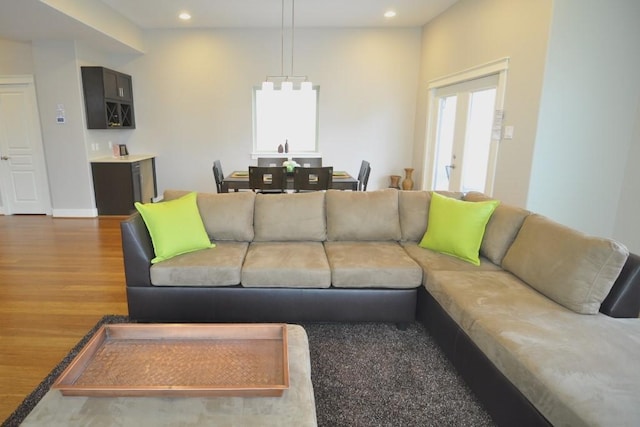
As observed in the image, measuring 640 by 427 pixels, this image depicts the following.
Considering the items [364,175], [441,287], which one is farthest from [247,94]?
[441,287]

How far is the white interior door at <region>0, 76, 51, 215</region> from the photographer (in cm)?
556

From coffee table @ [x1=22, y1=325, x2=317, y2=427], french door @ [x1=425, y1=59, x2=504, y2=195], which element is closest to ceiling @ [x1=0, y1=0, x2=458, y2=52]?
french door @ [x1=425, y1=59, x2=504, y2=195]

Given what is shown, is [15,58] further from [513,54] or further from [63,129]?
[513,54]

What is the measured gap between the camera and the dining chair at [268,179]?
4.20 meters

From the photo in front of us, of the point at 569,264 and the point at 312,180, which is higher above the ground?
the point at 312,180

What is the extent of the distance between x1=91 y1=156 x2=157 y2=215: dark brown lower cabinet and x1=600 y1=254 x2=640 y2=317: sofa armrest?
5.84 meters

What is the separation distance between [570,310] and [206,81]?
610 cm

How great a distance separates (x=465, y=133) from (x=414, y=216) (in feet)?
7.59

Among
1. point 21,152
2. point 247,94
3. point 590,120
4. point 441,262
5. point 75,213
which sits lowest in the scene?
point 75,213

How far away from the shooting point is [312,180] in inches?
173

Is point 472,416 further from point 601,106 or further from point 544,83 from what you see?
point 601,106

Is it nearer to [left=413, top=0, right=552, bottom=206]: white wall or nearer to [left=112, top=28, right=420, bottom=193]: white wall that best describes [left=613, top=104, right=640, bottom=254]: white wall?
[left=413, top=0, right=552, bottom=206]: white wall

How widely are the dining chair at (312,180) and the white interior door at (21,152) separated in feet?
14.2

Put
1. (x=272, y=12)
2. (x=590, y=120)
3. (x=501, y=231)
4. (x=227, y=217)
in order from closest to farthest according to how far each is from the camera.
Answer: (x=501, y=231) → (x=227, y=217) → (x=590, y=120) → (x=272, y=12)
